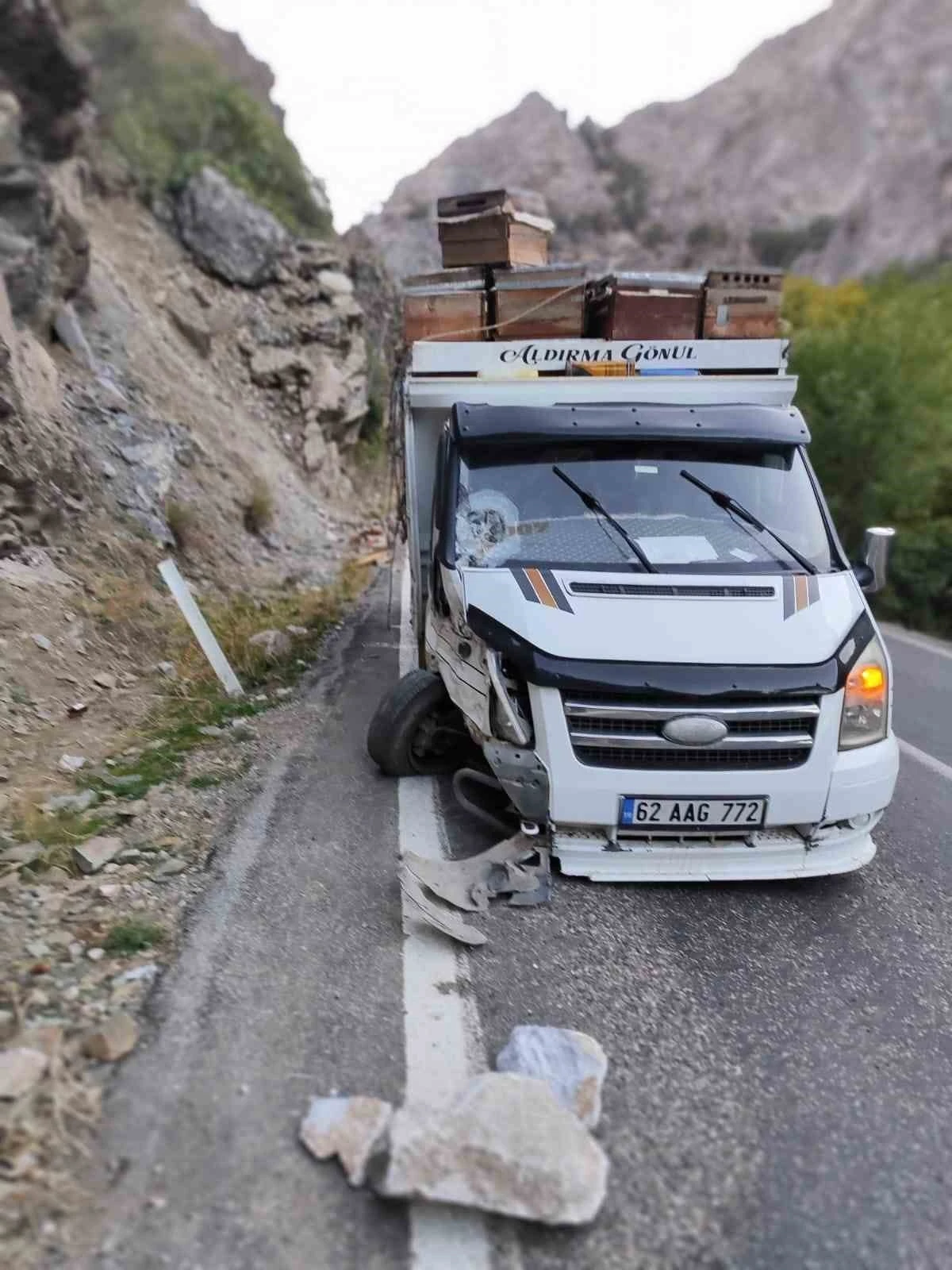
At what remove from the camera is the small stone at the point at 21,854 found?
13.9 feet

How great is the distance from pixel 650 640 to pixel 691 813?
29.9 inches

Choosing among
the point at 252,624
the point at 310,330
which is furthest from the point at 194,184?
the point at 252,624

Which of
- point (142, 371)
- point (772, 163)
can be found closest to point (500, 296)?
point (142, 371)

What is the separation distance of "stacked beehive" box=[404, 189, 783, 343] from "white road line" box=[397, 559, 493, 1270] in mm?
3809

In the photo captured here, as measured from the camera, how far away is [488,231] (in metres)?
7.25

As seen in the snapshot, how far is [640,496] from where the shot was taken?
510 centimetres

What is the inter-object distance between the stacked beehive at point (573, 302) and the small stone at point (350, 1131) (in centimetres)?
510

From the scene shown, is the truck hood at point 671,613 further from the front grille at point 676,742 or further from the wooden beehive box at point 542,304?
the wooden beehive box at point 542,304

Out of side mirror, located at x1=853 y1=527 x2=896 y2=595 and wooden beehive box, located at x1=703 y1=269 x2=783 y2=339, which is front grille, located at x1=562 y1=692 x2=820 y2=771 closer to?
side mirror, located at x1=853 y1=527 x2=896 y2=595

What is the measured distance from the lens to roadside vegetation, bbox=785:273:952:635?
61.9ft

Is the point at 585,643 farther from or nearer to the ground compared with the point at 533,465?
nearer to the ground

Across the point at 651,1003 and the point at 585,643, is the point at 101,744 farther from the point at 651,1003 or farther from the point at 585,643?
the point at 651,1003

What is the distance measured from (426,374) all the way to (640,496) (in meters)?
1.85

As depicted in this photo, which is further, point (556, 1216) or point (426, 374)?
point (426, 374)
